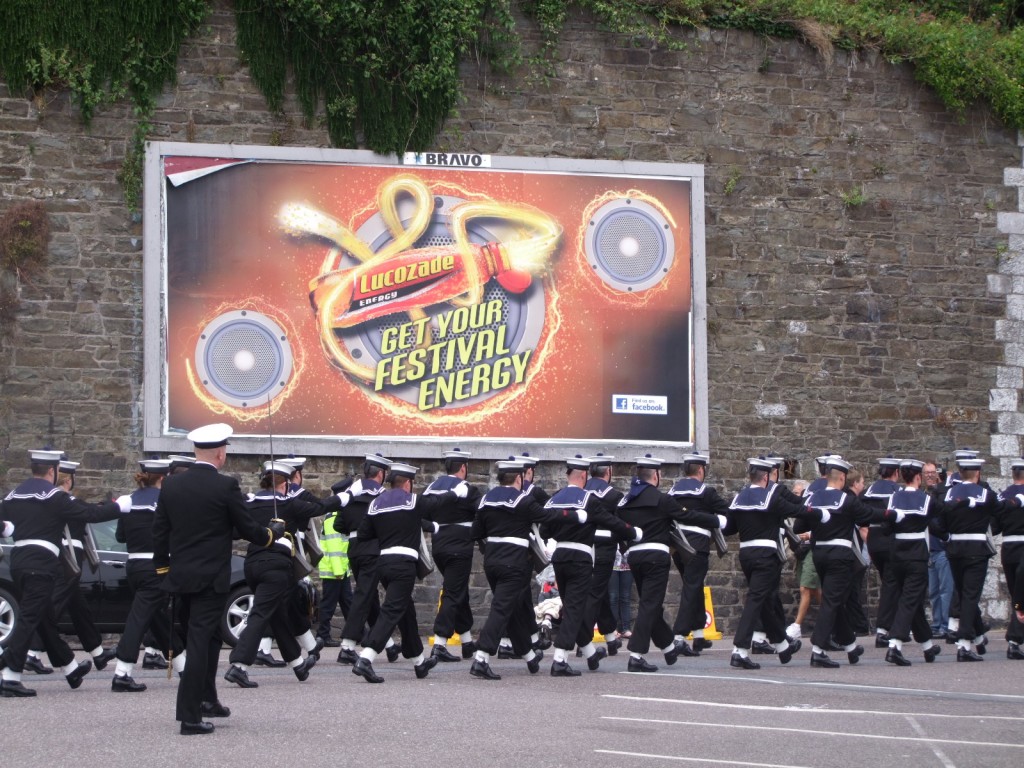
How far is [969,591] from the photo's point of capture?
16.0 metres

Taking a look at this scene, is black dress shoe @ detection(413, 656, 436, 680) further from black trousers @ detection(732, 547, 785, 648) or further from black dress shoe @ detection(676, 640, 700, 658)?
black dress shoe @ detection(676, 640, 700, 658)

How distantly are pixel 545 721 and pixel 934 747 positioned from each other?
246cm

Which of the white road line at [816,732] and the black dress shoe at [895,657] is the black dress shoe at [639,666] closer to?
the black dress shoe at [895,657]

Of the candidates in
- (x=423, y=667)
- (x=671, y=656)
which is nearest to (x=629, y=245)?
(x=671, y=656)

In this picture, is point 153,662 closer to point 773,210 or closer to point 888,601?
point 888,601

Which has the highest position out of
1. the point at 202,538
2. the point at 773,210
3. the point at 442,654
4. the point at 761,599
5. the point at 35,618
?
the point at 773,210

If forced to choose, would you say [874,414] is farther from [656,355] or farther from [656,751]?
[656,751]

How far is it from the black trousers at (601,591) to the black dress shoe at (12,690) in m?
4.89

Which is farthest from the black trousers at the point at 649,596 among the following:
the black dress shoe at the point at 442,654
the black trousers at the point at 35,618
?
the black trousers at the point at 35,618

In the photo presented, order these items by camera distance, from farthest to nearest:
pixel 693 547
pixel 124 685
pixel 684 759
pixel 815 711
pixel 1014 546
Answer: pixel 1014 546 < pixel 693 547 < pixel 124 685 < pixel 815 711 < pixel 684 759

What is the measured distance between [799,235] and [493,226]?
157 inches

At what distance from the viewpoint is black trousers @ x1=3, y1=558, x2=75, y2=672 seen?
11.8 metres

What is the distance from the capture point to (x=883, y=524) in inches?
644

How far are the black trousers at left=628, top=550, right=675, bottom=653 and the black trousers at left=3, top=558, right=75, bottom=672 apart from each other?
5.00 m
